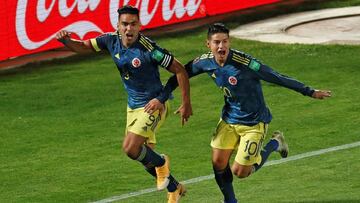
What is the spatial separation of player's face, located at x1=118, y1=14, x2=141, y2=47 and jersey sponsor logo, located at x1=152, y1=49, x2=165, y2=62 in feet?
0.97

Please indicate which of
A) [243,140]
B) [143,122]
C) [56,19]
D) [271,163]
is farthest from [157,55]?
[56,19]

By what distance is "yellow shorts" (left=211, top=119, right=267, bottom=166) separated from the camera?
41.7 feet

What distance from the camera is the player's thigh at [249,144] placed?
12680 millimetres

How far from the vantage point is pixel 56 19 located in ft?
73.0

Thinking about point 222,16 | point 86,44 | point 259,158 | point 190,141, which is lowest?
point 222,16

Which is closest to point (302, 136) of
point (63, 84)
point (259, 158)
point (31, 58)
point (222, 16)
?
point (259, 158)

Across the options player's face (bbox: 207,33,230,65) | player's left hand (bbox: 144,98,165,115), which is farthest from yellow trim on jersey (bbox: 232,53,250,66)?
player's left hand (bbox: 144,98,165,115)

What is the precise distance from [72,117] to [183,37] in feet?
21.0

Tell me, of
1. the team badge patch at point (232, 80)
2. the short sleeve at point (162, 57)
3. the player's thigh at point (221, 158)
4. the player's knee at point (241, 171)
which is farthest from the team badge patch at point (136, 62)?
the player's knee at point (241, 171)

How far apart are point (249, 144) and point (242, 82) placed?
0.71 metres

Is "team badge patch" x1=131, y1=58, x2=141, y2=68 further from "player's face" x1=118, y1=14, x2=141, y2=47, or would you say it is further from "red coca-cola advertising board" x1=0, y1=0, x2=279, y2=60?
"red coca-cola advertising board" x1=0, y1=0, x2=279, y2=60

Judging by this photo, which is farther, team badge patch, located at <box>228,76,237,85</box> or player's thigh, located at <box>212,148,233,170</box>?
player's thigh, located at <box>212,148,233,170</box>

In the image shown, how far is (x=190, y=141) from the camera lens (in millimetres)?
16906

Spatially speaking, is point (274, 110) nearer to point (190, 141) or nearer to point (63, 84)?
point (190, 141)
